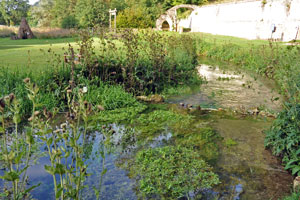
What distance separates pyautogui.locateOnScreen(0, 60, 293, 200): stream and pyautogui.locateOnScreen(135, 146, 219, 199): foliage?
0.41 feet

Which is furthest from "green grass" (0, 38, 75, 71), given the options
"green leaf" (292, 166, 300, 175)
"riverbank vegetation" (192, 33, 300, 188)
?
"green leaf" (292, 166, 300, 175)

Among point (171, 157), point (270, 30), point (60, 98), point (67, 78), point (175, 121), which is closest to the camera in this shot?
point (171, 157)

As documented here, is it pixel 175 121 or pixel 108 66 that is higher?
pixel 108 66

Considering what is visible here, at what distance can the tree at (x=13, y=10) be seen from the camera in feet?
193

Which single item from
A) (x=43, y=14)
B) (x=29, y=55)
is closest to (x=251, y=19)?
(x=29, y=55)

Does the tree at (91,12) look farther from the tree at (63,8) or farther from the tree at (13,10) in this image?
the tree at (13,10)

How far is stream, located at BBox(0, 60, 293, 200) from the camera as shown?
3006mm

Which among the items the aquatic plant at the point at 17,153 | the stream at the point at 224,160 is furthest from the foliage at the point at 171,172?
the aquatic plant at the point at 17,153

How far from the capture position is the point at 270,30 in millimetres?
19500

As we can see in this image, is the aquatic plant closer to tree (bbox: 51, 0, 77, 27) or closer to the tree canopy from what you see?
the tree canopy

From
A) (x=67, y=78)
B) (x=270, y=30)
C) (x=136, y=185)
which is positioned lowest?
(x=136, y=185)

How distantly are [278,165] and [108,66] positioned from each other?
4400 mm

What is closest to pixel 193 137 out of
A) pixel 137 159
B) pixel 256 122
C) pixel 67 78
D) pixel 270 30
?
pixel 137 159

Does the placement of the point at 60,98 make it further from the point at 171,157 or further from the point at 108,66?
the point at 171,157
